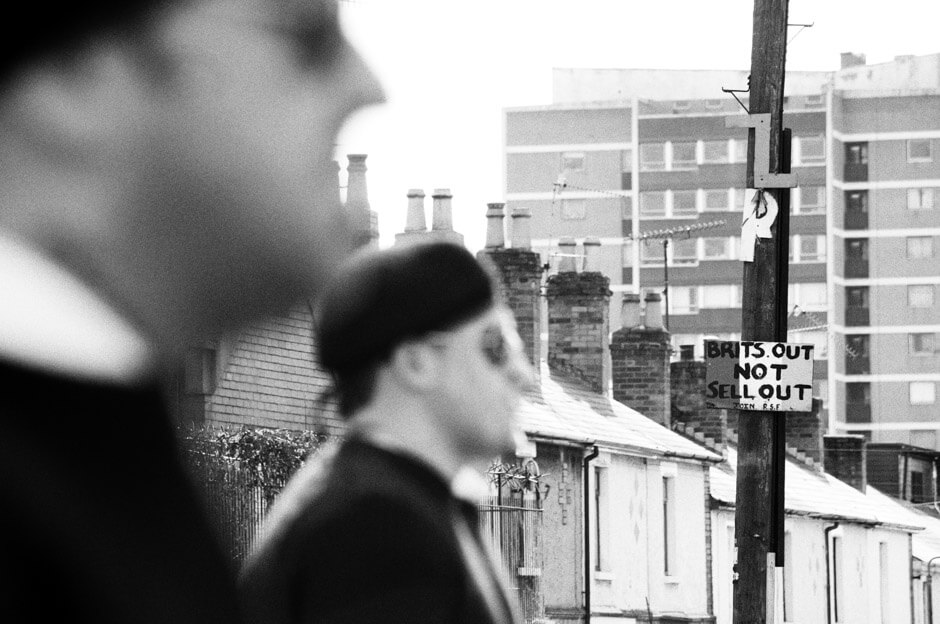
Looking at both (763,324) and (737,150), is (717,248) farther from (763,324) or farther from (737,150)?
(763,324)

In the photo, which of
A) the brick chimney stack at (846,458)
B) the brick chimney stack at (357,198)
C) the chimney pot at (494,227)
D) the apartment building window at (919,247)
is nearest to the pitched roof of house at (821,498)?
the brick chimney stack at (846,458)

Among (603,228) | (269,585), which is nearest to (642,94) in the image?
(603,228)

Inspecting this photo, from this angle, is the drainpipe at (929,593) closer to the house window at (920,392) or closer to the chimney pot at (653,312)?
the chimney pot at (653,312)

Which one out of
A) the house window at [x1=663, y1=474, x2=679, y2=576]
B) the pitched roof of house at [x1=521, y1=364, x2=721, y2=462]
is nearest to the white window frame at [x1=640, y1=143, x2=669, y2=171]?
the pitched roof of house at [x1=521, y1=364, x2=721, y2=462]

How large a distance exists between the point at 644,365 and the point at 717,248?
62.9m

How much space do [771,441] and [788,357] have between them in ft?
2.50

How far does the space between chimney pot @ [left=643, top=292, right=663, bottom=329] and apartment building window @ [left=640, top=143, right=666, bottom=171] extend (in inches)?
2512

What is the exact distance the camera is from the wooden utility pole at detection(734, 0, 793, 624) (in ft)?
54.4

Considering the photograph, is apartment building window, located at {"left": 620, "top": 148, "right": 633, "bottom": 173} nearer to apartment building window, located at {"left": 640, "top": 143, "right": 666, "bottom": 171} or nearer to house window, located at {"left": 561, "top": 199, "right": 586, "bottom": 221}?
apartment building window, located at {"left": 640, "top": 143, "right": 666, "bottom": 171}

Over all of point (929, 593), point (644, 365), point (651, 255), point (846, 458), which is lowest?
point (929, 593)

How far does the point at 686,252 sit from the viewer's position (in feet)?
320

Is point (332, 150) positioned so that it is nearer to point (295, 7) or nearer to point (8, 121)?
point (295, 7)

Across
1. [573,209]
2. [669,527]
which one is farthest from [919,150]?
[669,527]

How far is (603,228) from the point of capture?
98.8 metres
